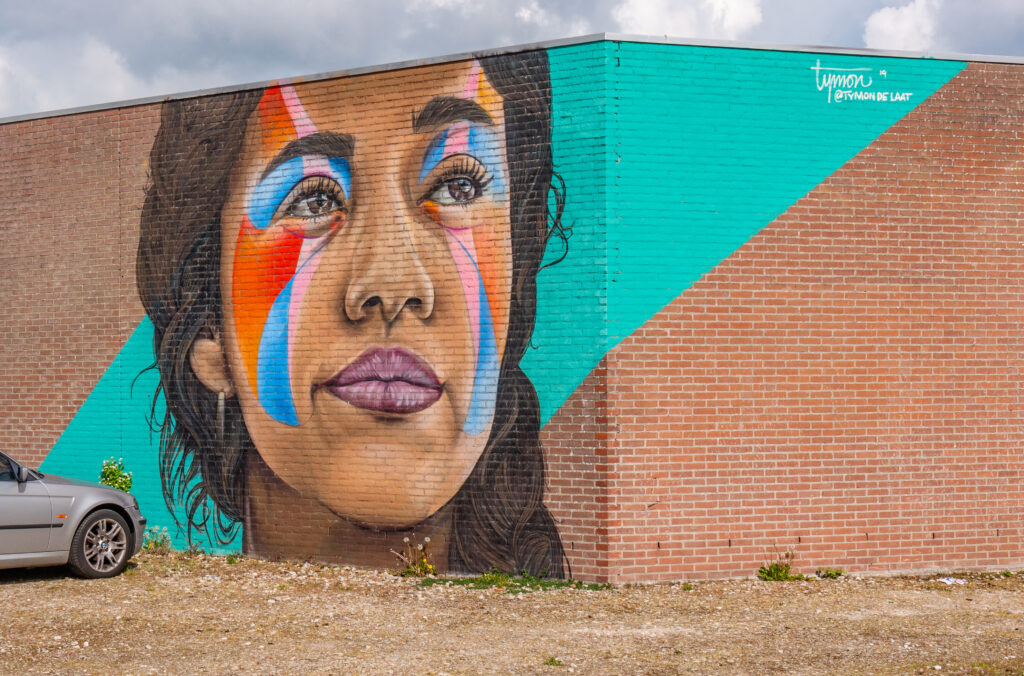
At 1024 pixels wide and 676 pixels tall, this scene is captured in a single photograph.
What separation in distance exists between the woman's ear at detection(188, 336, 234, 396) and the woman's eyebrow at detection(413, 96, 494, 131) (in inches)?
142

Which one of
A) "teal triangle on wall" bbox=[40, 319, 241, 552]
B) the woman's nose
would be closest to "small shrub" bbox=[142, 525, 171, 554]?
"teal triangle on wall" bbox=[40, 319, 241, 552]

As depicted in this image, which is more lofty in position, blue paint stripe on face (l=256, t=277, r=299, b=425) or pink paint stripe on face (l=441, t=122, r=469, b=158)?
pink paint stripe on face (l=441, t=122, r=469, b=158)

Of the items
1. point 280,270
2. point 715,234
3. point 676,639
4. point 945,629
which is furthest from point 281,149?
point 945,629

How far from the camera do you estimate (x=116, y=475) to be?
43.0ft

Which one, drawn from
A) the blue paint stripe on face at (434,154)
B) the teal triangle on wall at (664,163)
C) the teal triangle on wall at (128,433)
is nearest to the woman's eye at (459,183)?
the blue paint stripe on face at (434,154)

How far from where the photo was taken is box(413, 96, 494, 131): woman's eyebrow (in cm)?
1122

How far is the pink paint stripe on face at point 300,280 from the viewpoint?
1195 centimetres

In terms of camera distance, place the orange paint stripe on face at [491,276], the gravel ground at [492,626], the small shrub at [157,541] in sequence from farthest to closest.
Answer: the small shrub at [157,541], the orange paint stripe on face at [491,276], the gravel ground at [492,626]

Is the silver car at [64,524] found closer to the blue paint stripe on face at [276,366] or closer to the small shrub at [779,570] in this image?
the blue paint stripe on face at [276,366]

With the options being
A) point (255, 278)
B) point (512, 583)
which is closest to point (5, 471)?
point (255, 278)

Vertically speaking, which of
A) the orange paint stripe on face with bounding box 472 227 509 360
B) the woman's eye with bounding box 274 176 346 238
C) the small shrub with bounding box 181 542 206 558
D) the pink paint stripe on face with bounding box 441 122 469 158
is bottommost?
the small shrub with bounding box 181 542 206 558

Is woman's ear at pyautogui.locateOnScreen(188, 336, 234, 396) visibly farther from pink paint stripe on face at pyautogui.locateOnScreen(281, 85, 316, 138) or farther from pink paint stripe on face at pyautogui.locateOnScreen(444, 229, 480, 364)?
pink paint stripe on face at pyautogui.locateOnScreen(444, 229, 480, 364)

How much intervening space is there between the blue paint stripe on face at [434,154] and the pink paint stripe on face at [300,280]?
1.57 meters

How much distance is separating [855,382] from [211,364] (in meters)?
7.34
